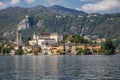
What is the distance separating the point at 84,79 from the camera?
5375 centimetres

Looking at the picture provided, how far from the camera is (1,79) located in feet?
177

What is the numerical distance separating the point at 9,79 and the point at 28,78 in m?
2.75

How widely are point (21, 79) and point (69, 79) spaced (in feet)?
20.7

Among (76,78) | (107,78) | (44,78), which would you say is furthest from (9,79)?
(107,78)

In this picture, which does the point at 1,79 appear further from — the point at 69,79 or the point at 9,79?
the point at 69,79

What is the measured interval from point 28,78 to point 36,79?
7.16ft

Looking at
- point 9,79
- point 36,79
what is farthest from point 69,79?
point 9,79

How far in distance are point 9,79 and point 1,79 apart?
1028 mm

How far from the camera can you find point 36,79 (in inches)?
2122

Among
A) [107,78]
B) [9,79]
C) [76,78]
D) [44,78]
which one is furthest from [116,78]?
[9,79]

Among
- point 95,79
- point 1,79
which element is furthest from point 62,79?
point 1,79

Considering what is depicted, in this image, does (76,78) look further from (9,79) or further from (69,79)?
(9,79)

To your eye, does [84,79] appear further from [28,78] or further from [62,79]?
[28,78]

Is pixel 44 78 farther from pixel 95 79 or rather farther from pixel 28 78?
pixel 95 79
